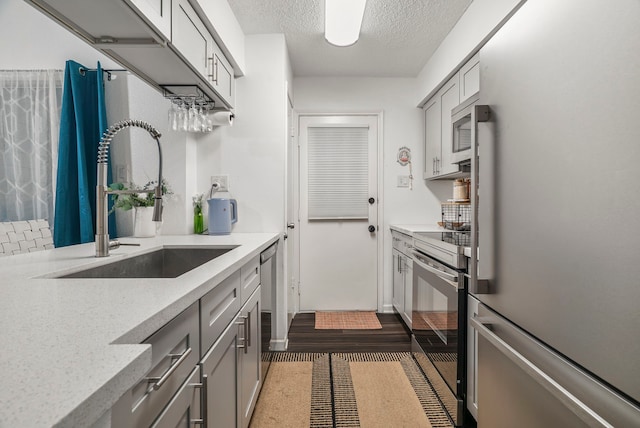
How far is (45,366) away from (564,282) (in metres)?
0.95

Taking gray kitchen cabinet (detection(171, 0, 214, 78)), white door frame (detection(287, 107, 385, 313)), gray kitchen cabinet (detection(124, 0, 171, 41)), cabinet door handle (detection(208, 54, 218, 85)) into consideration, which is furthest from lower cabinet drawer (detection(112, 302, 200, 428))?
white door frame (detection(287, 107, 385, 313))

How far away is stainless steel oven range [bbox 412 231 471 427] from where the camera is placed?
1.72m

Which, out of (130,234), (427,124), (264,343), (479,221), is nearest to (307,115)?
(427,124)

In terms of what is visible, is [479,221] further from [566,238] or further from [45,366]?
[45,366]

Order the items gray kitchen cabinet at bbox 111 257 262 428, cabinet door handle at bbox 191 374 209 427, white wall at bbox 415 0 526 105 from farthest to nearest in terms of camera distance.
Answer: white wall at bbox 415 0 526 105
cabinet door handle at bbox 191 374 209 427
gray kitchen cabinet at bbox 111 257 262 428

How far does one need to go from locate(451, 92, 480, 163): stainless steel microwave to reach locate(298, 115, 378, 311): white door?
104 cm

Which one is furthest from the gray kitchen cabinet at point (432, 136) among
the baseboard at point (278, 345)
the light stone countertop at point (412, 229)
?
the baseboard at point (278, 345)

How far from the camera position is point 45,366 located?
448 millimetres

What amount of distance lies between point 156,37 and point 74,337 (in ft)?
4.18

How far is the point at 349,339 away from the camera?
9.52 ft

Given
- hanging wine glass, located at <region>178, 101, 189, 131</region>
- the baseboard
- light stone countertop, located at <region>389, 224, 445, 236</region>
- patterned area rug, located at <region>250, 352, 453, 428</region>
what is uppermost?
hanging wine glass, located at <region>178, 101, 189, 131</region>

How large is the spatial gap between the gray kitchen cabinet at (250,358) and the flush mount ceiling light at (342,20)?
70.3 inches

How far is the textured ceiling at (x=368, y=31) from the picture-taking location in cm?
232

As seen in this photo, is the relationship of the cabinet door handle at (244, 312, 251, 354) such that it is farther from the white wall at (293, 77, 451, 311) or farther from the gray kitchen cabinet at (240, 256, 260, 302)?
the white wall at (293, 77, 451, 311)
